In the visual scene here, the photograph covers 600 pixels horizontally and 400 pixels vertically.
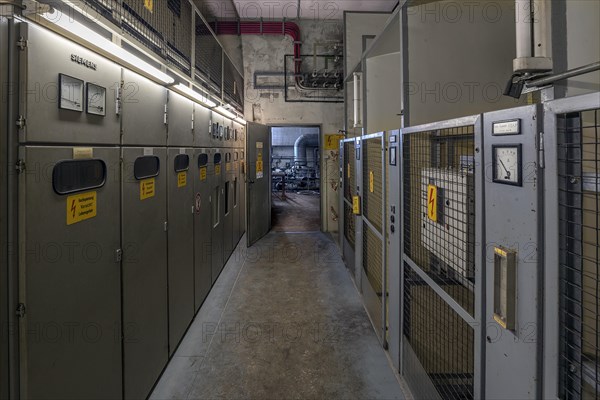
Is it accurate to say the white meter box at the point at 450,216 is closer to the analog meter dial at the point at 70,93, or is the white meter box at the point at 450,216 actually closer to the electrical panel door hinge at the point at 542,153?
the electrical panel door hinge at the point at 542,153

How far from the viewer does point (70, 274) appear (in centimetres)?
126

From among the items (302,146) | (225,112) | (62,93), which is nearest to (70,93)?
(62,93)

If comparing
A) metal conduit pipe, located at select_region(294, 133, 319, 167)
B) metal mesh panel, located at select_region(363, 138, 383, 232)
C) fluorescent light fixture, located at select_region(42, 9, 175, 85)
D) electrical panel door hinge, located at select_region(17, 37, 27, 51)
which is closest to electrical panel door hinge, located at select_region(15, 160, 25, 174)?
electrical panel door hinge, located at select_region(17, 37, 27, 51)

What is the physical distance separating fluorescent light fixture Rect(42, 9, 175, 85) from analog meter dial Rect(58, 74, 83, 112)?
16 cm

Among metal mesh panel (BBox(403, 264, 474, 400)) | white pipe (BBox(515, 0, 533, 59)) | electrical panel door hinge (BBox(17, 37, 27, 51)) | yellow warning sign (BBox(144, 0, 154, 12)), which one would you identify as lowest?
metal mesh panel (BBox(403, 264, 474, 400))

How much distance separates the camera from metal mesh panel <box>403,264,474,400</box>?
1.52 metres

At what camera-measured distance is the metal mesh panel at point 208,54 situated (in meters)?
2.86

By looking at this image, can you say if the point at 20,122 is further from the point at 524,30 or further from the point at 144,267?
the point at 524,30

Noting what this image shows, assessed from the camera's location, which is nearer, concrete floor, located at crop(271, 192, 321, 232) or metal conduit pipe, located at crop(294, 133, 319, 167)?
concrete floor, located at crop(271, 192, 321, 232)

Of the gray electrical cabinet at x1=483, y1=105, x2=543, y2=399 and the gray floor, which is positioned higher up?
the gray electrical cabinet at x1=483, y1=105, x2=543, y2=399

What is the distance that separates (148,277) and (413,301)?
1.50 m

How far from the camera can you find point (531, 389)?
34.6 inches

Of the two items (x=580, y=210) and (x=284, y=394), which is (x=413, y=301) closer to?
(x=284, y=394)

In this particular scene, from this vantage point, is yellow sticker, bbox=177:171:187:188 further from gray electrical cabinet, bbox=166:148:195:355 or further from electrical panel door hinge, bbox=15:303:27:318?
electrical panel door hinge, bbox=15:303:27:318
